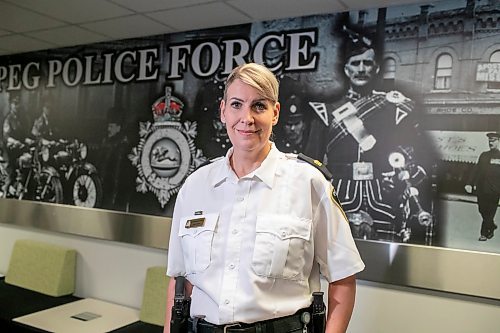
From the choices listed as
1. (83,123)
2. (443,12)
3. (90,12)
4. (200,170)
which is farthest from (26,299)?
(443,12)

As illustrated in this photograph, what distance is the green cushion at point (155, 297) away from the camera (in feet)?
11.1

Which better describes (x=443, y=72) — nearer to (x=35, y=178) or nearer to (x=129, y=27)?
(x=129, y=27)

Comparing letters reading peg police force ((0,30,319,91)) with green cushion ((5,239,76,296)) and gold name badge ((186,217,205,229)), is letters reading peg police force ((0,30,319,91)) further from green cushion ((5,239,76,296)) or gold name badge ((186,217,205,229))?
gold name badge ((186,217,205,229))

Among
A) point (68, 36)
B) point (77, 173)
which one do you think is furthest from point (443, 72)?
point (77, 173)

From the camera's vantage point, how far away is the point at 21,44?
429 cm

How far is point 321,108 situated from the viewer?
9.93 feet

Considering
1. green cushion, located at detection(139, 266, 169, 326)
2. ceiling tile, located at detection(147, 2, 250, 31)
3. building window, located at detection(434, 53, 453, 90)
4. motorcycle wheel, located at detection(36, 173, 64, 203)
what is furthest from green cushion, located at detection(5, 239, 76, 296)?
building window, located at detection(434, 53, 453, 90)

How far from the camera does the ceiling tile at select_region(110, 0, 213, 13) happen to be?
2938 mm

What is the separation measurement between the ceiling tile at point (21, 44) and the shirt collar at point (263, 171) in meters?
3.25

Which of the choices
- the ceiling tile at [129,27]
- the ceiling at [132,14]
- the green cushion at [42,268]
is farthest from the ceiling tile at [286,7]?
the green cushion at [42,268]

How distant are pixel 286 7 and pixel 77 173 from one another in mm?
2495

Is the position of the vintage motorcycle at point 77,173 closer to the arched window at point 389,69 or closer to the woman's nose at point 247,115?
the arched window at point 389,69

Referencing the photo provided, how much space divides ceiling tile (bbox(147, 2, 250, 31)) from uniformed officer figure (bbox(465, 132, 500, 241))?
1.81 m

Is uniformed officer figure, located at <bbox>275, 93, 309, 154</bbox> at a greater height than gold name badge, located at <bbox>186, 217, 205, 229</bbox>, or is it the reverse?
uniformed officer figure, located at <bbox>275, 93, 309, 154</bbox>
